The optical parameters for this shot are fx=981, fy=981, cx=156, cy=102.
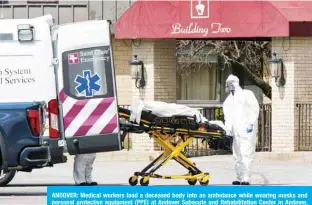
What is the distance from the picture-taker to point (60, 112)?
13.9m

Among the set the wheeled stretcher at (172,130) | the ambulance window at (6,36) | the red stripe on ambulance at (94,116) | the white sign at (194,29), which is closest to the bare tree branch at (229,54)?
the white sign at (194,29)

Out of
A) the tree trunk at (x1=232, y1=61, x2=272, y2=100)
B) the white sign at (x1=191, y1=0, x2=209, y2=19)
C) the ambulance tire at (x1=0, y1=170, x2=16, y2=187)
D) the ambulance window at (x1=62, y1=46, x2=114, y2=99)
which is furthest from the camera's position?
the tree trunk at (x1=232, y1=61, x2=272, y2=100)

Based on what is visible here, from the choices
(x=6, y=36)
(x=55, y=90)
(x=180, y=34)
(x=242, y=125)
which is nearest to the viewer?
(x=6, y=36)

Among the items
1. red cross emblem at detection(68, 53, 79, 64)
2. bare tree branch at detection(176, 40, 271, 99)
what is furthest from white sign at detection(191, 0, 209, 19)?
red cross emblem at detection(68, 53, 79, 64)

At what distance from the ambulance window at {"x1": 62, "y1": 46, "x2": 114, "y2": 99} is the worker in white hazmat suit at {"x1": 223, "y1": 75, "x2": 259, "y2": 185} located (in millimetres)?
2238

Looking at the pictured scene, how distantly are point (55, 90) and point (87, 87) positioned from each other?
0.45m

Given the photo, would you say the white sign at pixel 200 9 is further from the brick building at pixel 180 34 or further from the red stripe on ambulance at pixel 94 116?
the red stripe on ambulance at pixel 94 116

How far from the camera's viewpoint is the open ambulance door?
1364cm

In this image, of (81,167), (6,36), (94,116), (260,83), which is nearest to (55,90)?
(94,116)

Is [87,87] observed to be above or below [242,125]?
above

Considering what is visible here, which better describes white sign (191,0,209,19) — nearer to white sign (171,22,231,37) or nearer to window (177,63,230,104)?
white sign (171,22,231,37)

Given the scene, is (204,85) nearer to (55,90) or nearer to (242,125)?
(242,125)

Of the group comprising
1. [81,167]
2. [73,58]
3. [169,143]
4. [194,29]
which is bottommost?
[81,167]

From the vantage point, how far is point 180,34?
23.2 meters
